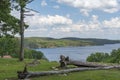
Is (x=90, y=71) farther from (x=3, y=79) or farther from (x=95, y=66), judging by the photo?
(x=3, y=79)

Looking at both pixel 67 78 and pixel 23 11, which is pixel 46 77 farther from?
pixel 23 11

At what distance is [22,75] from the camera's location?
27609mm

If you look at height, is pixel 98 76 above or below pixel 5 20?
below

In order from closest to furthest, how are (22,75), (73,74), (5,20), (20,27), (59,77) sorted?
1. (22,75)
2. (59,77)
3. (73,74)
4. (5,20)
5. (20,27)

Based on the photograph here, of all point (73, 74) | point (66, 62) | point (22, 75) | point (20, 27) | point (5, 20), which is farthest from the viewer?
point (20, 27)

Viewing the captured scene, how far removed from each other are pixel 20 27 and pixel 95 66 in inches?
716

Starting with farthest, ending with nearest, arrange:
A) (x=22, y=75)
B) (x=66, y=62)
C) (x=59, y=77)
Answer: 1. (x=66, y=62)
2. (x=59, y=77)
3. (x=22, y=75)

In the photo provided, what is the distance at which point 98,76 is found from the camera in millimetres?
30000

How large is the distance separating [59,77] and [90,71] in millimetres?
5092

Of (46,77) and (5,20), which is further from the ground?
(5,20)

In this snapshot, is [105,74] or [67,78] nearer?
[67,78]

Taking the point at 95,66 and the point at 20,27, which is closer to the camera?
the point at 95,66

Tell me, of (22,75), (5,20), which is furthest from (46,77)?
(5,20)

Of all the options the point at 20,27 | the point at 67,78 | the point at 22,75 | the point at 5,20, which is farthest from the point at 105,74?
the point at 20,27
